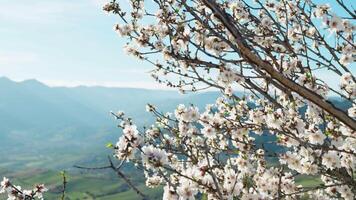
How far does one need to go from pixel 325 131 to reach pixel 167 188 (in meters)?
3.97

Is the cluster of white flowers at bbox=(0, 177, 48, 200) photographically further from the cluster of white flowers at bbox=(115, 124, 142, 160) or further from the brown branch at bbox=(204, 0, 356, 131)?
the brown branch at bbox=(204, 0, 356, 131)

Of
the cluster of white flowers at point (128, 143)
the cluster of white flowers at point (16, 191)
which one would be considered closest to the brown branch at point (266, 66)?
the cluster of white flowers at point (128, 143)

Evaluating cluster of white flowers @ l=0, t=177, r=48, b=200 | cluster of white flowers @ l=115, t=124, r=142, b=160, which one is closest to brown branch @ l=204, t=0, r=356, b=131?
cluster of white flowers @ l=115, t=124, r=142, b=160

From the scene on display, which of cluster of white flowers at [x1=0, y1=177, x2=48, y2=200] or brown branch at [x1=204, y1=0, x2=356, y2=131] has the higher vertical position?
brown branch at [x1=204, y1=0, x2=356, y2=131]

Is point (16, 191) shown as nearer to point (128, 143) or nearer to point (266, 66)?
point (128, 143)

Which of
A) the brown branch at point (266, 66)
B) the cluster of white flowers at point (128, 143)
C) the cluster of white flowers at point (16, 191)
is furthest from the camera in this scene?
the cluster of white flowers at point (16, 191)

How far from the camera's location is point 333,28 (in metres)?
9.49

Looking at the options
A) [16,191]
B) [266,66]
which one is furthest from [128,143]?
[16,191]

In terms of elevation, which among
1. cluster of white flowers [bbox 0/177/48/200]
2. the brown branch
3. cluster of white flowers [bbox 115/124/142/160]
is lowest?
cluster of white flowers [bbox 0/177/48/200]

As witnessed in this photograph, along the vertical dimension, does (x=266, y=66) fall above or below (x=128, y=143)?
above

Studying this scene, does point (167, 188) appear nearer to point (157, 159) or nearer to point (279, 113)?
point (157, 159)

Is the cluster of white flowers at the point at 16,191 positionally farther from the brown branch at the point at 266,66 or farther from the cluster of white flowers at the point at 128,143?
the brown branch at the point at 266,66

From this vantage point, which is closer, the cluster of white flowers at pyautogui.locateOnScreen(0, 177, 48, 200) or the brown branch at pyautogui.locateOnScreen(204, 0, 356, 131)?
the brown branch at pyautogui.locateOnScreen(204, 0, 356, 131)

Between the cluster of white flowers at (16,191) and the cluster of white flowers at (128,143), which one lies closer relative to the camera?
the cluster of white flowers at (128,143)
